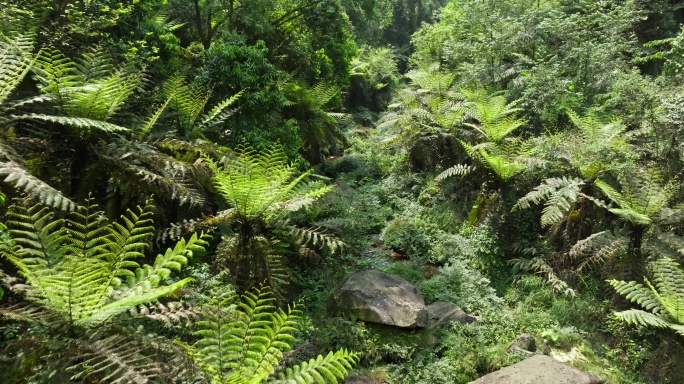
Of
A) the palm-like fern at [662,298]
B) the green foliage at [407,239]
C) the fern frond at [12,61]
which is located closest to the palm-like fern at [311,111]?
the green foliage at [407,239]

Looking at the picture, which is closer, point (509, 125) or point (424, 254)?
point (424, 254)

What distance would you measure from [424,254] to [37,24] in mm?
5000

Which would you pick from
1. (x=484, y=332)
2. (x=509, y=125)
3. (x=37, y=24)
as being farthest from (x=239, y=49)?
(x=484, y=332)

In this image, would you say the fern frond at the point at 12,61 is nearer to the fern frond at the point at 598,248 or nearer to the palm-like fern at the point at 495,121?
the fern frond at the point at 598,248

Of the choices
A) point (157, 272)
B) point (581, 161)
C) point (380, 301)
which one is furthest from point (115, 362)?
point (581, 161)

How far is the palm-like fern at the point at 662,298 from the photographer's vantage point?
148 inches

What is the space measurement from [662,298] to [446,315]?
1.92 metres

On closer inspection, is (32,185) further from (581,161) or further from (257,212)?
(581,161)

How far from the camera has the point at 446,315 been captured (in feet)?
15.3

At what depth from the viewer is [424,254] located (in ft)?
19.8

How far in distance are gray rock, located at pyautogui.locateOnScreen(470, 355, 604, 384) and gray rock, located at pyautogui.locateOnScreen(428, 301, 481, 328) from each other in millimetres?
892

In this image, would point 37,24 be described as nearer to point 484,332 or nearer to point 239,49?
point 239,49

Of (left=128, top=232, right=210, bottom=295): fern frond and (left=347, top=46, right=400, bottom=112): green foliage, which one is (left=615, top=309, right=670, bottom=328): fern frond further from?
(left=347, top=46, right=400, bottom=112): green foliage

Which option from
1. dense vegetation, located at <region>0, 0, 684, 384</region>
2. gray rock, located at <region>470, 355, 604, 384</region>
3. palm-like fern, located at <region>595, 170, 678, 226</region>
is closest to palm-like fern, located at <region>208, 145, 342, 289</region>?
dense vegetation, located at <region>0, 0, 684, 384</region>
